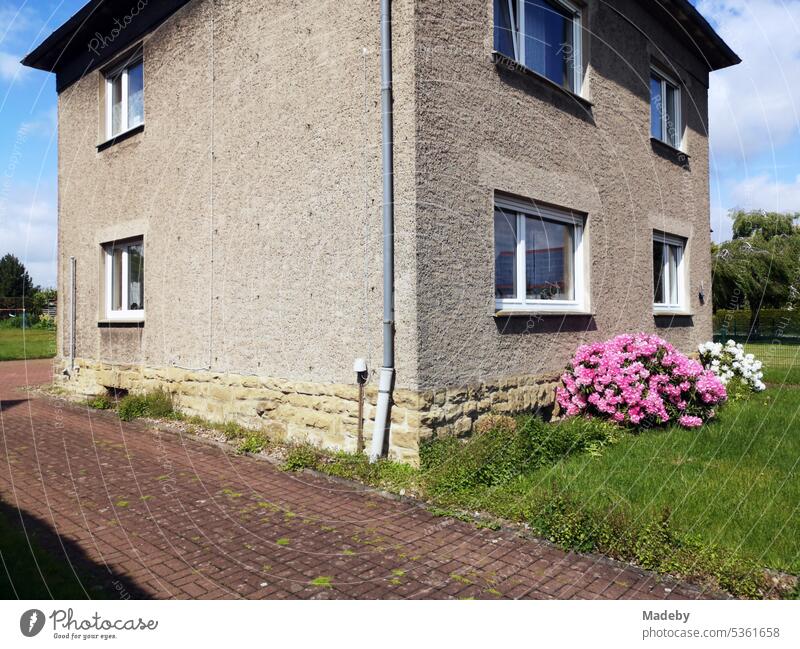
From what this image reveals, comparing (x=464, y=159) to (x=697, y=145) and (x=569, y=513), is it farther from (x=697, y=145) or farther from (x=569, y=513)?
(x=697, y=145)

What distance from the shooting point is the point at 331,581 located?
3578 millimetres

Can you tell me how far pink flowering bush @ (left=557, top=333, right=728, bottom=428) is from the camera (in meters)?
7.11

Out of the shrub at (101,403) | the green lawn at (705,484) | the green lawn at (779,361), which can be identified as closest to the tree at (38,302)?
the shrub at (101,403)

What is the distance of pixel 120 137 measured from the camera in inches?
400

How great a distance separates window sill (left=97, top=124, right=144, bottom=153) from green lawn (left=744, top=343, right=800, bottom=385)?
12925 millimetres

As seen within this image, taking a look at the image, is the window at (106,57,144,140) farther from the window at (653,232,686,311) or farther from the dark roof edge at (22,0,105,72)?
the window at (653,232,686,311)

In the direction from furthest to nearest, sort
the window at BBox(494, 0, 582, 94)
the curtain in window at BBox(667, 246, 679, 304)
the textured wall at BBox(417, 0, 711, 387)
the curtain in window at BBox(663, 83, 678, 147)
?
the curtain in window at BBox(663, 83, 678, 147) → the curtain in window at BBox(667, 246, 679, 304) → the window at BBox(494, 0, 582, 94) → the textured wall at BBox(417, 0, 711, 387)

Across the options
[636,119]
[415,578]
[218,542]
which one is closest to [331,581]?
[415,578]

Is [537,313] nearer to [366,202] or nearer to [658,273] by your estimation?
[366,202]

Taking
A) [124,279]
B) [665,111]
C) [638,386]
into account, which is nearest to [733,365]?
[665,111]

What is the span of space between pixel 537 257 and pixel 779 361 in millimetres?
10818

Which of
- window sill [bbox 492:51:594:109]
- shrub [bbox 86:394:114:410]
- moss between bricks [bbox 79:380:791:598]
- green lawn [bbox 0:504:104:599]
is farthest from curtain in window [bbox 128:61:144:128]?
green lawn [bbox 0:504:104:599]

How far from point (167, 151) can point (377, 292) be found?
5.00 meters

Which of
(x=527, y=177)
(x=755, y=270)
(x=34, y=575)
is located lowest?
(x=34, y=575)
